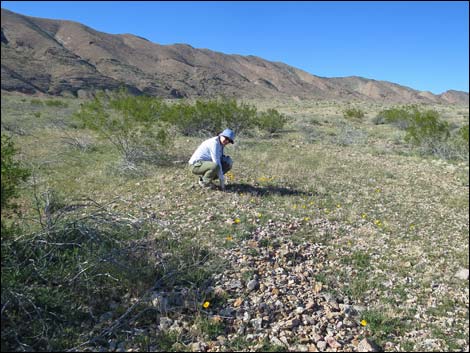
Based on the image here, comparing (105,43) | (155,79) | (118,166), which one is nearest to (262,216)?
(118,166)

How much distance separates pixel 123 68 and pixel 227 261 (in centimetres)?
7833

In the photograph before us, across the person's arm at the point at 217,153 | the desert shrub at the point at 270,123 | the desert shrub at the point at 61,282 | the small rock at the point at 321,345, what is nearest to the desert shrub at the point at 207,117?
the desert shrub at the point at 270,123

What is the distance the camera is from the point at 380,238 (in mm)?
5492

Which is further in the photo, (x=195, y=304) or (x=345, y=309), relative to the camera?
(x=345, y=309)

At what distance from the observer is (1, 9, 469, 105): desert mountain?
58.8m

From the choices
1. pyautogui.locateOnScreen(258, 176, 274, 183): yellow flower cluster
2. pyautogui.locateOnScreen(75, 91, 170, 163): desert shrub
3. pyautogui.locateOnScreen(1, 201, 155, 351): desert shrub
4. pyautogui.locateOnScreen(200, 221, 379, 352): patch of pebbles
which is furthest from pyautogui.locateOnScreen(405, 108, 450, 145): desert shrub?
pyautogui.locateOnScreen(1, 201, 155, 351): desert shrub

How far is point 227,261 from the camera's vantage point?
14.0 feet

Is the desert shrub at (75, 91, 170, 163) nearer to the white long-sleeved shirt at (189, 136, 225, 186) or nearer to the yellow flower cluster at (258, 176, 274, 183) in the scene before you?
the white long-sleeved shirt at (189, 136, 225, 186)

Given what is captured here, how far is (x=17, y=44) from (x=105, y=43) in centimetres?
2124

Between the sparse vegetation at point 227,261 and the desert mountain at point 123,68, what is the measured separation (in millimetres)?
55017

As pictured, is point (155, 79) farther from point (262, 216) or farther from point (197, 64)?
point (262, 216)

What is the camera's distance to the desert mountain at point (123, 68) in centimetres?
5884

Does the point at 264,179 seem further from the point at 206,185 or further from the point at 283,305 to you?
the point at 283,305

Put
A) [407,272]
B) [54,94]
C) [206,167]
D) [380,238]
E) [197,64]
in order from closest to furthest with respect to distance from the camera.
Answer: [407,272] → [380,238] → [206,167] → [54,94] → [197,64]
